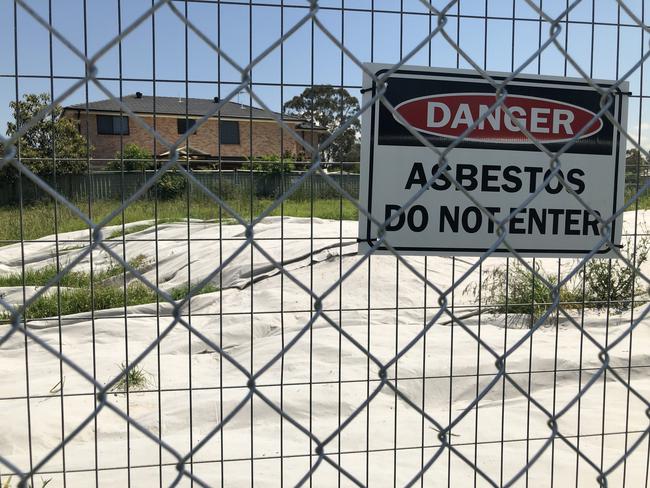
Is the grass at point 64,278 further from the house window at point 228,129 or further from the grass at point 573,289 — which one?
the grass at point 573,289

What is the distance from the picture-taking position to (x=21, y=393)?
4.35 m

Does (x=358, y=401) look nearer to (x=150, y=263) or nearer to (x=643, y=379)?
(x=643, y=379)

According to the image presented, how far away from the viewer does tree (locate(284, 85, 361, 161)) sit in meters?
2.26

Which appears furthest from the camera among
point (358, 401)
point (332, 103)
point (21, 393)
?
point (21, 393)

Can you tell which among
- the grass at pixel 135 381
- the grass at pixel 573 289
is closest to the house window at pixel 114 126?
the grass at pixel 135 381

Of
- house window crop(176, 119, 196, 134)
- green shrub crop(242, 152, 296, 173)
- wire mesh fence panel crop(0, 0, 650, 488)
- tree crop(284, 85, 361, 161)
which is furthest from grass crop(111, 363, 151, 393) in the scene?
tree crop(284, 85, 361, 161)

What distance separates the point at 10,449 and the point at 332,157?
230 cm

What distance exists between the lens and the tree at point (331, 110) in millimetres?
2264

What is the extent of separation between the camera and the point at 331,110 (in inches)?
103

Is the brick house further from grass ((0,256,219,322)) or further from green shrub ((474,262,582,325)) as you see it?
green shrub ((474,262,582,325))

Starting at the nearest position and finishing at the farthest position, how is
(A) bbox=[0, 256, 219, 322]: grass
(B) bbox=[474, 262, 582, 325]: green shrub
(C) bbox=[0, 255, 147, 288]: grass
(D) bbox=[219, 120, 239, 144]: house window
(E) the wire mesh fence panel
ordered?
1. (E) the wire mesh fence panel
2. (D) bbox=[219, 120, 239, 144]: house window
3. (B) bbox=[474, 262, 582, 325]: green shrub
4. (A) bbox=[0, 256, 219, 322]: grass
5. (C) bbox=[0, 255, 147, 288]: grass

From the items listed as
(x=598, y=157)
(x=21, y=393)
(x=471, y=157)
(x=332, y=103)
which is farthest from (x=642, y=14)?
(x=21, y=393)

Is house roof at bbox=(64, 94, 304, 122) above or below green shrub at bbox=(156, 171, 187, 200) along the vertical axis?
above

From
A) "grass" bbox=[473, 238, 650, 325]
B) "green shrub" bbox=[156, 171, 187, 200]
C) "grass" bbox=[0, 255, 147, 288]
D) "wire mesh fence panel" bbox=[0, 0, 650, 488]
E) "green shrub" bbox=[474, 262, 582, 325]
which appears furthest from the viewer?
"grass" bbox=[0, 255, 147, 288]
